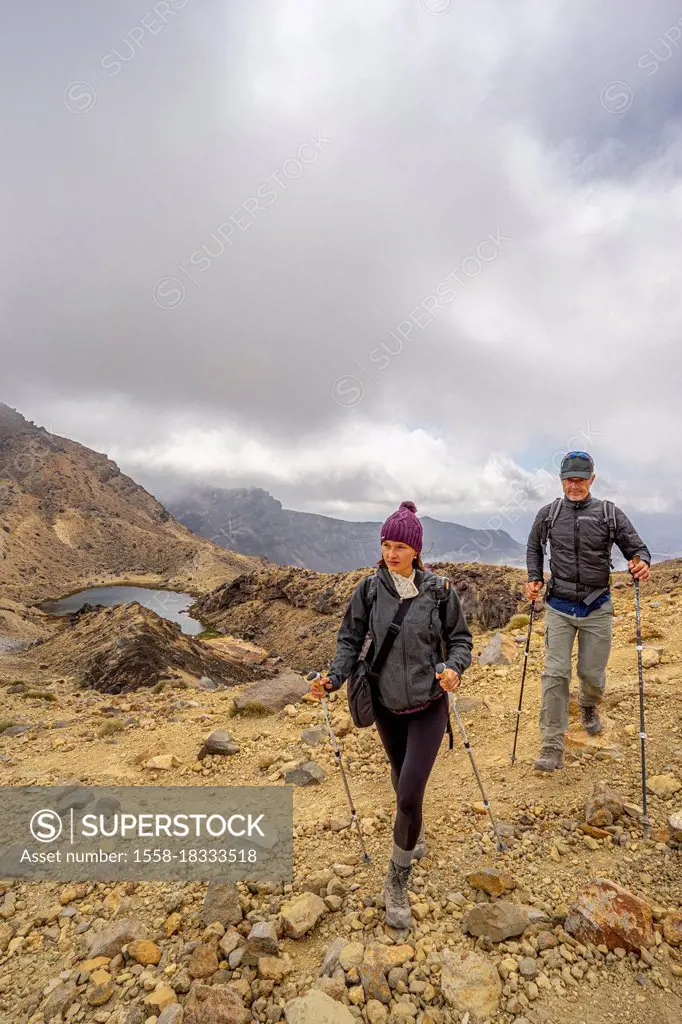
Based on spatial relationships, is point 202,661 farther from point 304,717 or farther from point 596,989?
point 596,989

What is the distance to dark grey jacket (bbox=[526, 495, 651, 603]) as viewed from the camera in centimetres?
551

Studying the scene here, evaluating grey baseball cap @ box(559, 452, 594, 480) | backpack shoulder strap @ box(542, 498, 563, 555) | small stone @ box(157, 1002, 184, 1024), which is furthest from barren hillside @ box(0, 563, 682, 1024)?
grey baseball cap @ box(559, 452, 594, 480)

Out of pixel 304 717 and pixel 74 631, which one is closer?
pixel 304 717

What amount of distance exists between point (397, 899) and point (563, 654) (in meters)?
3.30

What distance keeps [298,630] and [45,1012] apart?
47.4 meters

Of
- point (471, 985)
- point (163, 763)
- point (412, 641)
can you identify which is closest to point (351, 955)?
point (471, 985)

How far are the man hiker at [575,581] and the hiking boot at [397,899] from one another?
2.72 metres

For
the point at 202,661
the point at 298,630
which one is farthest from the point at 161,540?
the point at 202,661

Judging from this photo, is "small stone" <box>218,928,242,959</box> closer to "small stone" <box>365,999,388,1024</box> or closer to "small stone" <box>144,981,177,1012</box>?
"small stone" <box>144,981,177,1012</box>

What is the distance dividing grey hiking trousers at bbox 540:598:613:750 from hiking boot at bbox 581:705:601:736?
0.78 m

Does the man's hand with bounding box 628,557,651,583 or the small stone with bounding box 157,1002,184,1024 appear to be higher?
the man's hand with bounding box 628,557,651,583

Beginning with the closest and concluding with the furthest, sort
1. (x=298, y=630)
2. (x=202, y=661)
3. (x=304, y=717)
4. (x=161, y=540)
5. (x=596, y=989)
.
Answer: (x=596, y=989) → (x=304, y=717) → (x=202, y=661) → (x=298, y=630) → (x=161, y=540)

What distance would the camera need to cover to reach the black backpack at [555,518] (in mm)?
5523

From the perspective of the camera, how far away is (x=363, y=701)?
409 centimetres
